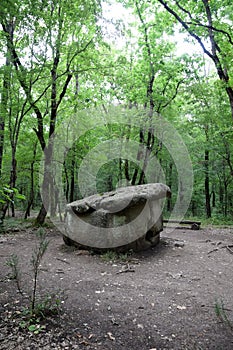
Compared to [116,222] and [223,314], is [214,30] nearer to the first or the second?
[116,222]

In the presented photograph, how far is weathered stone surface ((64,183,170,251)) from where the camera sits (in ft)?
21.2

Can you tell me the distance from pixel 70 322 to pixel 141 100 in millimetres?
12176

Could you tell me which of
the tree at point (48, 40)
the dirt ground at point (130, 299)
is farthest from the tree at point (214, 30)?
the dirt ground at point (130, 299)

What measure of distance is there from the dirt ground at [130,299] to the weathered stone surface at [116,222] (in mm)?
348

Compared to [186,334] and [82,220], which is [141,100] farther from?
[186,334]

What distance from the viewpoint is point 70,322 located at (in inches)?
121

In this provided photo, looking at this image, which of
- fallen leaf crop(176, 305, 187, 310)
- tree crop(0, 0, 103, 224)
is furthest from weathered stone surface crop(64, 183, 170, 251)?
tree crop(0, 0, 103, 224)

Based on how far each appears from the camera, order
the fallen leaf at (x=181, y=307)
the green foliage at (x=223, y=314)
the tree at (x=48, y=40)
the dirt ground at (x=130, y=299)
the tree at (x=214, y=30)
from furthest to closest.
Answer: the tree at (x=48, y=40) < the tree at (x=214, y=30) < the fallen leaf at (x=181, y=307) < the dirt ground at (x=130, y=299) < the green foliage at (x=223, y=314)

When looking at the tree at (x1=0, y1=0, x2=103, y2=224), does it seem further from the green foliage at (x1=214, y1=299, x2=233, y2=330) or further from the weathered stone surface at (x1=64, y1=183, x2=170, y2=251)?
the green foliage at (x1=214, y1=299, x2=233, y2=330)

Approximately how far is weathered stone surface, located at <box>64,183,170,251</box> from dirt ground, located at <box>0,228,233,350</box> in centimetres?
35

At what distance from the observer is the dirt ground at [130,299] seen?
2788mm

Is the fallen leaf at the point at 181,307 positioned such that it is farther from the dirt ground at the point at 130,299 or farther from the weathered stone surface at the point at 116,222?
the weathered stone surface at the point at 116,222

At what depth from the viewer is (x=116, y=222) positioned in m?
6.52

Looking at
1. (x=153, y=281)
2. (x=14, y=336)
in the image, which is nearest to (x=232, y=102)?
(x=153, y=281)
